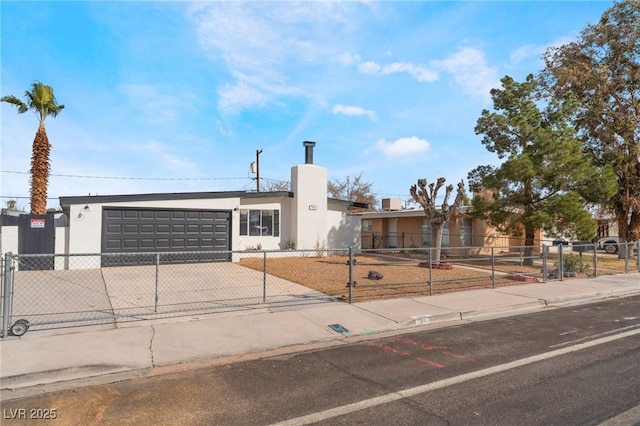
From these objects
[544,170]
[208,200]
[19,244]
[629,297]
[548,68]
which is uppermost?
[548,68]

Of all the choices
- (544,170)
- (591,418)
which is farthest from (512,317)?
(544,170)

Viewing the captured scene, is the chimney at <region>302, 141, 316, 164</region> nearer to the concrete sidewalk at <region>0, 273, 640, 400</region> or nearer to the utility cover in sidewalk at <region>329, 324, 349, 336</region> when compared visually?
the concrete sidewalk at <region>0, 273, 640, 400</region>

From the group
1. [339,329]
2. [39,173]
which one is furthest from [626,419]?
[39,173]

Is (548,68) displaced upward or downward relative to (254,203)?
upward

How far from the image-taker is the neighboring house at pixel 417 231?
25.6m

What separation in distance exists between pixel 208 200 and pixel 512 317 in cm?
1304

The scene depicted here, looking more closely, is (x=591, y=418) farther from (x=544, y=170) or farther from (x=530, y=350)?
(x=544, y=170)

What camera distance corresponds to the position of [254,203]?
784 inches

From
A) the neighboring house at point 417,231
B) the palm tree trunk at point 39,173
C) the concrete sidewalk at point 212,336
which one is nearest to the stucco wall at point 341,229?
the neighboring house at point 417,231

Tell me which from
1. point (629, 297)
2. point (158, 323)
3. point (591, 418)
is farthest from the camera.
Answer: point (629, 297)

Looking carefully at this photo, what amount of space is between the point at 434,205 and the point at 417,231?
9444mm

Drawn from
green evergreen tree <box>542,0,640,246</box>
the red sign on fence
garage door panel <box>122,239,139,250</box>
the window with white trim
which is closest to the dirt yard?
the window with white trim

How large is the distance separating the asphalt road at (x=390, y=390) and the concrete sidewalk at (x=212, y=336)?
0.46 m

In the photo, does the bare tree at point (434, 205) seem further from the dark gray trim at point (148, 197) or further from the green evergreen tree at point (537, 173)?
the dark gray trim at point (148, 197)
